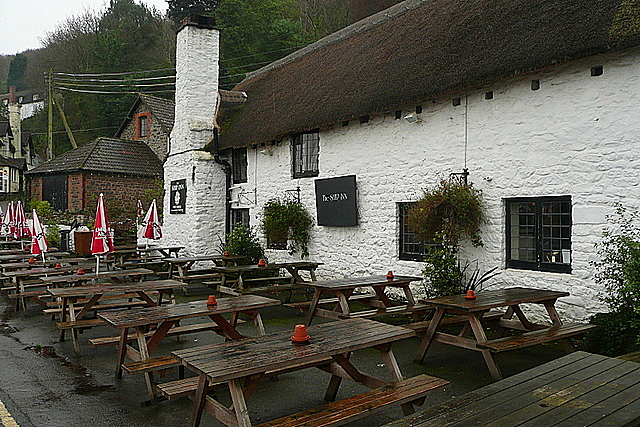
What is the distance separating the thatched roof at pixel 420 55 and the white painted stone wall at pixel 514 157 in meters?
0.38

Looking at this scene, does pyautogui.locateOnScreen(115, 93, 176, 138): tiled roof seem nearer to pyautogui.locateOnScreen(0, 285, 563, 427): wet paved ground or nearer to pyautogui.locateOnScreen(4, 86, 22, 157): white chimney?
pyautogui.locateOnScreen(0, 285, 563, 427): wet paved ground

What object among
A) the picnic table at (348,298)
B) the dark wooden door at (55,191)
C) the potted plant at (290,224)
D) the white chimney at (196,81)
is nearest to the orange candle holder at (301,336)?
the picnic table at (348,298)

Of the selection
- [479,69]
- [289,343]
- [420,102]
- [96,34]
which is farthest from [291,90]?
[96,34]

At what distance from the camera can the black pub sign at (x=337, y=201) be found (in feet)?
35.7

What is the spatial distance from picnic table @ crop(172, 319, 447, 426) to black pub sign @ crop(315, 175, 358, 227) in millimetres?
6078

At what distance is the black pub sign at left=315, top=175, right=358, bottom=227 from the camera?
1087 cm

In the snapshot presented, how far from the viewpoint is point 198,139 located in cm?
1505

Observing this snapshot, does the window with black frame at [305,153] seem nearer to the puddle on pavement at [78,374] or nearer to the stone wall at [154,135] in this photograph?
the puddle on pavement at [78,374]

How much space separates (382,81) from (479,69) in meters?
2.43

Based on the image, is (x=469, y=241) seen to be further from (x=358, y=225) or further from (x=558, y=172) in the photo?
(x=358, y=225)

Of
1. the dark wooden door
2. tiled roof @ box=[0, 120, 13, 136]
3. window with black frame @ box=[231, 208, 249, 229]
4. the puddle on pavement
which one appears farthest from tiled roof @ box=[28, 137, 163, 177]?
tiled roof @ box=[0, 120, 13, 136]

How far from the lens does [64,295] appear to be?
690cm

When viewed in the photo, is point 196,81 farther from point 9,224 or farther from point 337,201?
point 9,224

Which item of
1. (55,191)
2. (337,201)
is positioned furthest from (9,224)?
(337,201)
